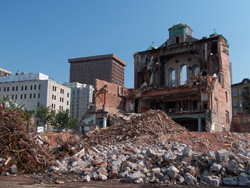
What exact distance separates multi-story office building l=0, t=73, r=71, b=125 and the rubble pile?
63477 millimetres

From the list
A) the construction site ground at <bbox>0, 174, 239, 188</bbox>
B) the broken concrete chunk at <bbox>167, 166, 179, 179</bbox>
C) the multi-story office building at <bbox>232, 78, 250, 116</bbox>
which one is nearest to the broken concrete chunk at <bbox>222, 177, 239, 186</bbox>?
the construction site ground at <bbox>0, 174, 239, 188</bbox>

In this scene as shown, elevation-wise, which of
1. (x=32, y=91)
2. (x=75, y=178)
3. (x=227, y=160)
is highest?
(x=32, y=91)

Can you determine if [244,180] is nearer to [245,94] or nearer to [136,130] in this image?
[136,130]

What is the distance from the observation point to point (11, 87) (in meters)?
77.6

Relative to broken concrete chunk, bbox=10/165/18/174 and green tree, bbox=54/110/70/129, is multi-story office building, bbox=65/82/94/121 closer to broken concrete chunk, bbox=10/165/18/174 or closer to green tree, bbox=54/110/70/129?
green tree, bbox=54/110/70/129

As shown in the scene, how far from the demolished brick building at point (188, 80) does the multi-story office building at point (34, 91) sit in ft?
124

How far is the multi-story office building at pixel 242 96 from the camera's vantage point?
6119 centimetres

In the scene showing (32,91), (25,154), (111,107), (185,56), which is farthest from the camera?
(32,91)

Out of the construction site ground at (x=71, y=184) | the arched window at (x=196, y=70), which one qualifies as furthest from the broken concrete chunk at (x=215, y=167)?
the arched window at (x=196, y=70)

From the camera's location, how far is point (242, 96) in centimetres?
6200

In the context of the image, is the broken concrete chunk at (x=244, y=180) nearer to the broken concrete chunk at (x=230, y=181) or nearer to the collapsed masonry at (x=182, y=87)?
the broken concrete chunk at (x=230, y=181)

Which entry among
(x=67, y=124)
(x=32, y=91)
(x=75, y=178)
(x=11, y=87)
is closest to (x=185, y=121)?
(x=75, y=178)

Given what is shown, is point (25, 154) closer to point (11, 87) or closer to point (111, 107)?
point (111, 107)

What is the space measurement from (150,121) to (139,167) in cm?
828
